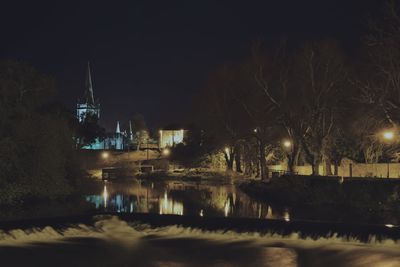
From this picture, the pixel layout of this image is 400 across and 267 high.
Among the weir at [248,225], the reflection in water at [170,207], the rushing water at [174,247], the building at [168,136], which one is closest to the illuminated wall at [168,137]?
the building at [168,136]

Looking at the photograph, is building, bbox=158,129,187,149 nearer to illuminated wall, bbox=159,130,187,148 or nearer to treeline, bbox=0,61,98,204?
illuminated wall, bbox=159,130,187,148

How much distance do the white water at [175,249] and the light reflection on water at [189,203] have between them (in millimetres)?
6257

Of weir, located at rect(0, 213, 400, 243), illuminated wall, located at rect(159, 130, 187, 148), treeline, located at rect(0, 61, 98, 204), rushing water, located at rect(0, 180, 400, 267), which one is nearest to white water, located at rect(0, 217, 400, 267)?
rushing water, located at rect(0, 180, 400, 267)

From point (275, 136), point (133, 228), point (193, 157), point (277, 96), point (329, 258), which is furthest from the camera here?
point (193, 157)

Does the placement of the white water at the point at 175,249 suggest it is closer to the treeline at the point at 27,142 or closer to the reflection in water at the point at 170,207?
the reflection in water at the point at 170,207

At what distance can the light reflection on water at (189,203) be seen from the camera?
34656mm

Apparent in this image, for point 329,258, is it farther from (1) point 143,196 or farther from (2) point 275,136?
(2) point 275,136

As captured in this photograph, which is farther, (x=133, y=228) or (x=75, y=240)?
(x=133, y=228)

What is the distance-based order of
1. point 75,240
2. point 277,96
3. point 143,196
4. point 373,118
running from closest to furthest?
point 75,240
point 373,118
point 143,196
point 277,96

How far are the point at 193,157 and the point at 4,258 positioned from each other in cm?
6495

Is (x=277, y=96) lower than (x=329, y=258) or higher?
higher

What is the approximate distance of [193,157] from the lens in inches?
3450

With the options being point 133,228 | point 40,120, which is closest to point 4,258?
point 133,228

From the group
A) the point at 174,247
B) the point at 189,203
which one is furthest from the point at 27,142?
the point at 174,247
